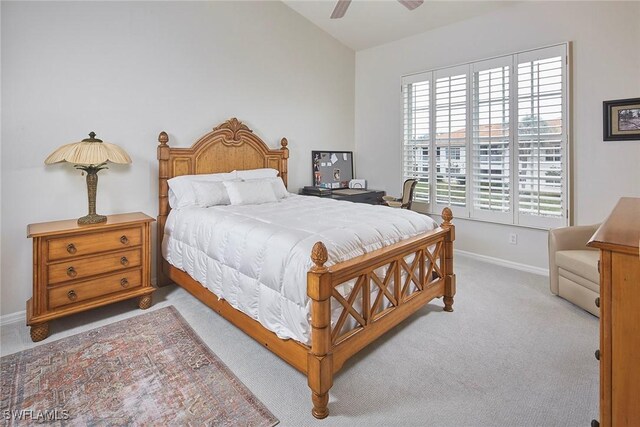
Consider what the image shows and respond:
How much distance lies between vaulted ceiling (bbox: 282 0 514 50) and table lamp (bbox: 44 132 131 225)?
3016 mm

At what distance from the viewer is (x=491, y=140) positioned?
13.0 ft

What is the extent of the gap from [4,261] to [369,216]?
2878mm

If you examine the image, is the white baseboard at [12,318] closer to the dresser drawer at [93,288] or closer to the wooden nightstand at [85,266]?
the wooden nightstand at [85,266]

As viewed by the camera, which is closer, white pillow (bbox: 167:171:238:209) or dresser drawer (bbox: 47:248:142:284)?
dresser drawer (bbox: 47:248:142:284)

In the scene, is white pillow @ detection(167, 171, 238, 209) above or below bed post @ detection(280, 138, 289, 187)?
below

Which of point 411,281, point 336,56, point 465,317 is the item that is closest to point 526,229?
point 465,317

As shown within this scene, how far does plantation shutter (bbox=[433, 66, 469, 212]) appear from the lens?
420 cm

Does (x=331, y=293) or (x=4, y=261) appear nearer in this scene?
(x=331, y=293)

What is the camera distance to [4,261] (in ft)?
8.64

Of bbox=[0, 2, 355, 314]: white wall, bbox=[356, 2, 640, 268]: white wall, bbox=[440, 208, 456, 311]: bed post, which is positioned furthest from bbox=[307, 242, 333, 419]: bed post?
bbox=[356, 2, 640, 268]: white wall

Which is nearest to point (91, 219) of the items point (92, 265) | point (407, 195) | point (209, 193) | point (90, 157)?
point (92, 265)

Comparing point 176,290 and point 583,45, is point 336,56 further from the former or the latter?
point 176,290

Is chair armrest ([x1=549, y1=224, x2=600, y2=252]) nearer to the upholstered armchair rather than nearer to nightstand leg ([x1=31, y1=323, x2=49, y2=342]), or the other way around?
the upholstered armchair

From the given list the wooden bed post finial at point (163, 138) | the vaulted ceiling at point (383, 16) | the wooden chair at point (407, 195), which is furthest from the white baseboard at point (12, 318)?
the vaulted ceiling at point (383, 16)
